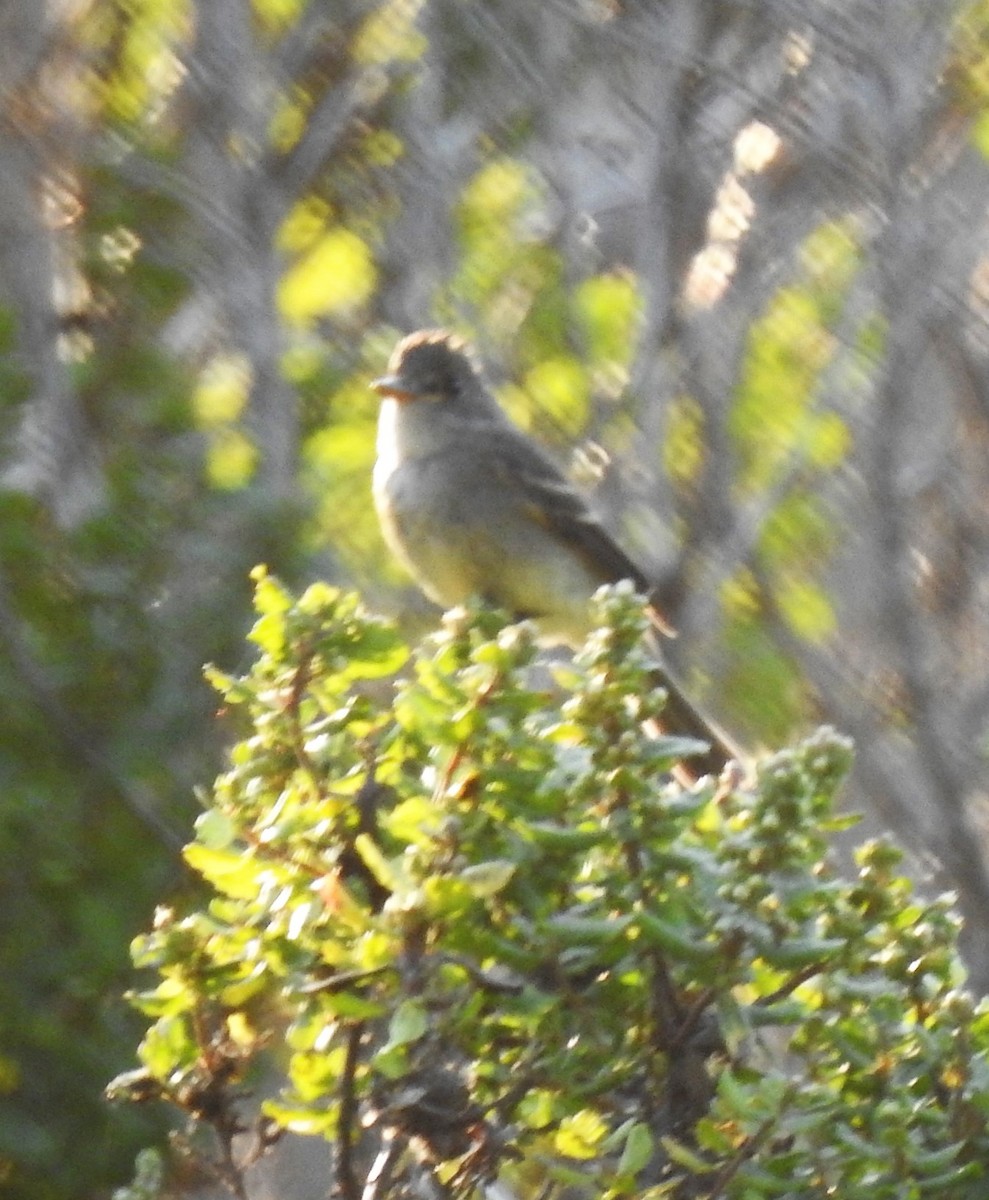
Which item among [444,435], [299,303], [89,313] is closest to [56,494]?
[89,313]

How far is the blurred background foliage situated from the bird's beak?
293 mm

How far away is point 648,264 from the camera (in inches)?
213

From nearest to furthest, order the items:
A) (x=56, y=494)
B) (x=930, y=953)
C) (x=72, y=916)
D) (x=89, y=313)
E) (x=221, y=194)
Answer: (x=930, y=953) < (x=72, y=916) < (x=56, y=494) < (x=89, y=313) < (x=221, y=194)

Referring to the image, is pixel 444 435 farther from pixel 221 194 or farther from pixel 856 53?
pixel 856 53

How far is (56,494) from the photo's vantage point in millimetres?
4199

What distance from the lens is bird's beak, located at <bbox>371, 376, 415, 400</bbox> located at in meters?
4.54

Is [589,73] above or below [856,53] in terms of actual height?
above

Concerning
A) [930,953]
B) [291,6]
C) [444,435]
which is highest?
[291,6]

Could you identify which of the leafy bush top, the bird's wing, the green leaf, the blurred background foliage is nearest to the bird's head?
the bird's wing

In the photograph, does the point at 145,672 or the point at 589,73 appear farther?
the point at 589,73

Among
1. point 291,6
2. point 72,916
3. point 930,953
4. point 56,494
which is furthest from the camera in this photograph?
point 291,6

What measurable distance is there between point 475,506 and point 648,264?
980 mm

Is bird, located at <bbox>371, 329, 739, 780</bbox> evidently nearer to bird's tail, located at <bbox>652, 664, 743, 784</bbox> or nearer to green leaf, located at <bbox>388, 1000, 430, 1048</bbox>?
bird's tail, located at <bbox>652, 664, 743, 784</bbox>

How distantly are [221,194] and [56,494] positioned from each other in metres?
1.11
